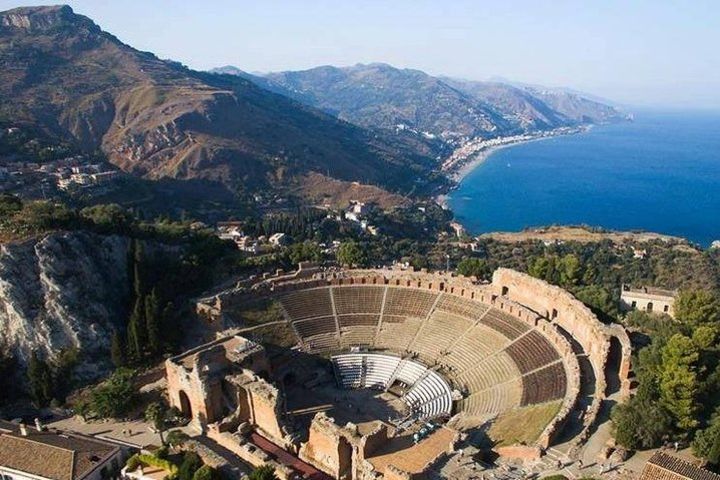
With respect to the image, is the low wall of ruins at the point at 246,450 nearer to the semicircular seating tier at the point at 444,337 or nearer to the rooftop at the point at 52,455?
the rooftop at the point at 52,455

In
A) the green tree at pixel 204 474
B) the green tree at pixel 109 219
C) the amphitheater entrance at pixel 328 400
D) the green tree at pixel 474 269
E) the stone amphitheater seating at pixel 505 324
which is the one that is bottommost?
the amphitheater entrance at pixel 328 400

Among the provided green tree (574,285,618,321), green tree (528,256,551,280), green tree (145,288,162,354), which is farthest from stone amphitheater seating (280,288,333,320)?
green tree (574,285,618,321)

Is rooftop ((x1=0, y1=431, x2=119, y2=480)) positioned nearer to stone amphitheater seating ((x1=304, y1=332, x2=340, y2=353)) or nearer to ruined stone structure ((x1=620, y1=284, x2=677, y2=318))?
stone amphitheater seating ((x1=304, y1=332, x2=340, y2=353))

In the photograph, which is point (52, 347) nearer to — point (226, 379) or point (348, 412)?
point (226, 379)

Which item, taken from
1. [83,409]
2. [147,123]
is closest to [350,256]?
[83,409]

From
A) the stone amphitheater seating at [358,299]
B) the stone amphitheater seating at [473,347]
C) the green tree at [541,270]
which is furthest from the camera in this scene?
the green tree at [541,270]

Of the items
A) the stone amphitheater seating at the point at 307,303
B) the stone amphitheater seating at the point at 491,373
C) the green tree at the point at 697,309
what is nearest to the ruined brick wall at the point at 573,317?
the stone amphitheater seating at the point at 491,373
